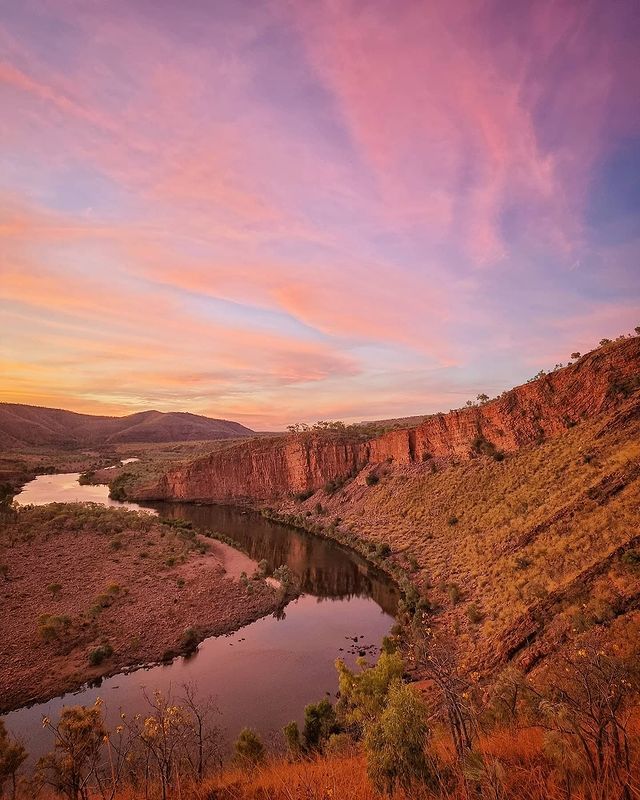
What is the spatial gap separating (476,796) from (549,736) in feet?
5.14

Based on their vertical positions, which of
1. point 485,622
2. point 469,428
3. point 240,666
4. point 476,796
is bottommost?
point 240,666

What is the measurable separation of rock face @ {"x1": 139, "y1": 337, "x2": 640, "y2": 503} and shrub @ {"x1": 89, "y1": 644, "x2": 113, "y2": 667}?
2974 cm

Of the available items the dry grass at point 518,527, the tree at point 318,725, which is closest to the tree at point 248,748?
the tree at point 318,725

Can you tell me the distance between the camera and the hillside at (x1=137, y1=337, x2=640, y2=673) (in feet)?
53.3

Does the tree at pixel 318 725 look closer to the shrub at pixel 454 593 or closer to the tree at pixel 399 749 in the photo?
the tree at pixel 399 749

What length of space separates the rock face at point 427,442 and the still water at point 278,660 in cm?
1492

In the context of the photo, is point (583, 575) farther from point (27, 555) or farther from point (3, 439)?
point (3, 439)

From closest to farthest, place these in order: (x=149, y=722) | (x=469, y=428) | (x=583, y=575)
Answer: (x=149, y=722)
(x=583, y=575)
(x=469, y=428)

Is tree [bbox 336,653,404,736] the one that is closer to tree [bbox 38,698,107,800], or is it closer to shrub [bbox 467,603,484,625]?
tree [bbox 38,698,107,800]

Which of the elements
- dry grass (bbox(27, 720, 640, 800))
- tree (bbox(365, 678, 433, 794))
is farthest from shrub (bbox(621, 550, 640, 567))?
tree (bbox(365, 678, 433, 794))

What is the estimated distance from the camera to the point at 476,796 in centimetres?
468

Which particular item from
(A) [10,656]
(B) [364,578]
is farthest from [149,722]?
(B) [364,578]

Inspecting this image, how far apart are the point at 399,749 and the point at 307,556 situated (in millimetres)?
31751

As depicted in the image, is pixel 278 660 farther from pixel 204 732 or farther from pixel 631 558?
pixel 631 558
